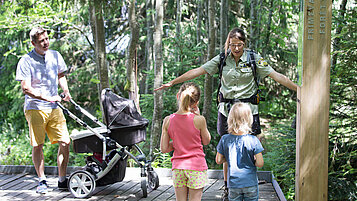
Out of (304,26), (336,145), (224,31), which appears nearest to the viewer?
(304,26)

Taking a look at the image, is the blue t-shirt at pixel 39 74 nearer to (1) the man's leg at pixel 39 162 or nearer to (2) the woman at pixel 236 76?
(1) the man's leg at pixel 39 162

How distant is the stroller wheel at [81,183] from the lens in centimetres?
467

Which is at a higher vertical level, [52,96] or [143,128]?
[52,96]

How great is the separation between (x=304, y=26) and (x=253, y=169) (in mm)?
1306

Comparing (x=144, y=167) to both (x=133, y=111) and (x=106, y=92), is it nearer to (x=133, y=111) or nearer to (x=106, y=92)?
(x=133, y=111)

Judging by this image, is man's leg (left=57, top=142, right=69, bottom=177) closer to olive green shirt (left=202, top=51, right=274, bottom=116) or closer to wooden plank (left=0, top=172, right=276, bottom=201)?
wooden plank (left=0, top=172, right=276, bottom=201)

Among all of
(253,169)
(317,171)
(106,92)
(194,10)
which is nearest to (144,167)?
(106,92)

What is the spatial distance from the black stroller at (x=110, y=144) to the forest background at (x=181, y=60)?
164 centimetres

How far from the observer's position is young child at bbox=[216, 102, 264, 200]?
3143mm

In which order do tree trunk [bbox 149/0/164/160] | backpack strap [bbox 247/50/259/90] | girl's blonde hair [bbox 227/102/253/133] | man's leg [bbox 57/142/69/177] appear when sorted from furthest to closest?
Result: tree trunk [bbox 149/0/164/160] < man's leg [bbox 57/142/69/177] < backpack strap [bbox 247/50/259/90] < girl's blonde hair [bbox 227/102/253/133]

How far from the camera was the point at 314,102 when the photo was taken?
3133 millimetres

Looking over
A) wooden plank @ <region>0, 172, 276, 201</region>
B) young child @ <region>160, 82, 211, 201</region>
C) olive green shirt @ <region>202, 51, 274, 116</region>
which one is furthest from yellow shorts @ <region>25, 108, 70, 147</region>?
olive green shirt @ <region>202, 51, 274, 116</region>

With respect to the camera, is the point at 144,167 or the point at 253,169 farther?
the point at 144,167

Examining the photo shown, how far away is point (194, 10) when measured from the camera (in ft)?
38.8
